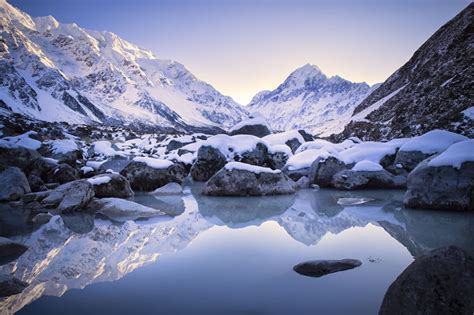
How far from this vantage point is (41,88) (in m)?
172

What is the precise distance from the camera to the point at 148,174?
13859 mm

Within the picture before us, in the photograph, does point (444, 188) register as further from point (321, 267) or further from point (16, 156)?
point (16, 156)

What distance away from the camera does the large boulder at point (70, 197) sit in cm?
862

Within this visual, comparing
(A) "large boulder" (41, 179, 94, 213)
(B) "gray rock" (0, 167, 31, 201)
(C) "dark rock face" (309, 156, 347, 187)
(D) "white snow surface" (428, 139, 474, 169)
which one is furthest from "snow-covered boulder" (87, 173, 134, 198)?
(D) "white snow surface" (428, 139, 474, 169)

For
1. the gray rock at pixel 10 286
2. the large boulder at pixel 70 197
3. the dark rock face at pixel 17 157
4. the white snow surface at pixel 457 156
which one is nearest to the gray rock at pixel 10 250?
the gray rock at pixel 10 286

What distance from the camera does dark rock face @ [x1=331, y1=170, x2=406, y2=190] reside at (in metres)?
12.3

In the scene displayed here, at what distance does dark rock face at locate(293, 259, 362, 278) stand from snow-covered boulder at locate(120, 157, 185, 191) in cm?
1060

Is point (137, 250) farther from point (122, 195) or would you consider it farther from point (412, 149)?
point (412, 149)

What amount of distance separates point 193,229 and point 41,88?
644 ft

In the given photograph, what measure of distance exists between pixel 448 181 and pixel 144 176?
1055 cm

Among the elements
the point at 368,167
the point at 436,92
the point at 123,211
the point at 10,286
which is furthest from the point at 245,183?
the point at 436,92

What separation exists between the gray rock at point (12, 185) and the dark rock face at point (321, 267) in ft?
30.9

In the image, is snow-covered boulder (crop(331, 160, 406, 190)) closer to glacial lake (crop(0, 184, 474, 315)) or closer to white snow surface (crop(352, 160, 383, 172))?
white snow surface (crop(352, 160, 383, 172))

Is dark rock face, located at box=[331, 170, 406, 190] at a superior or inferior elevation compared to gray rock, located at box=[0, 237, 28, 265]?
superior
